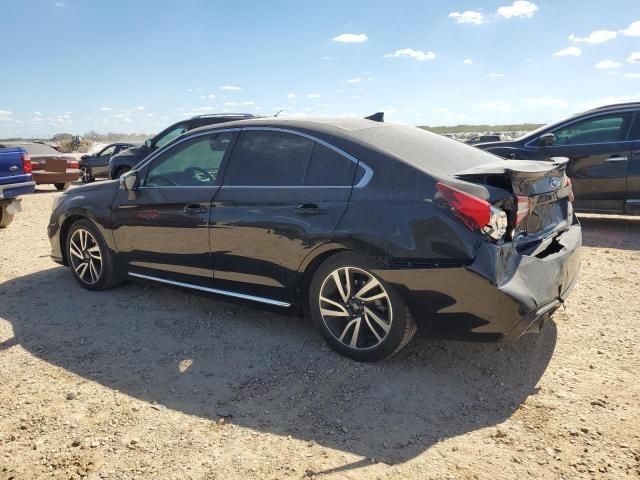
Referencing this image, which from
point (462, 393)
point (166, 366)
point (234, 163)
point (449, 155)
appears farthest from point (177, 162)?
point (462, 393)

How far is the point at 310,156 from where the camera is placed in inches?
149

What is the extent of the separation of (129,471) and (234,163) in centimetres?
232

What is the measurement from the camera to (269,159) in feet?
13.1

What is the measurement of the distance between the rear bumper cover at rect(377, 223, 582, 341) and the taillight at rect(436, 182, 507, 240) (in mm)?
102

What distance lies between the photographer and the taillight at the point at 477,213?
3084mm

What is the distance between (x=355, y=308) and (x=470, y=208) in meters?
0.98

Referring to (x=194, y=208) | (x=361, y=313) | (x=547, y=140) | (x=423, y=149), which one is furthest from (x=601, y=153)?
(x=194, y=208)

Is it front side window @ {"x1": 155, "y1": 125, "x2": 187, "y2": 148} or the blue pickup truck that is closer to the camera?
the blue pickup truck

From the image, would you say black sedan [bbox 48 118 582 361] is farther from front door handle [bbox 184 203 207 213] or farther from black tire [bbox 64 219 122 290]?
black tire [bbox 64 219 122 290]

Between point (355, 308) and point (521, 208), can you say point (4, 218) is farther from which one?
point (521, 208)

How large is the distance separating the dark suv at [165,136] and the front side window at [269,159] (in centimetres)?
644

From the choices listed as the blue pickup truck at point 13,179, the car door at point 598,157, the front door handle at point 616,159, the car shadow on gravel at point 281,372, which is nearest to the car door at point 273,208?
the car shadow on gravel at point 281,372

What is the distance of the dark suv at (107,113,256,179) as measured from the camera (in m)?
10.8

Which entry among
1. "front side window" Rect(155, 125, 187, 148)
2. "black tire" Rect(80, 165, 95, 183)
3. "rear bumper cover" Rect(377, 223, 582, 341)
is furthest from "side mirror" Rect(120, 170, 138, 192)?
"black tire" Rect(80, 165, 95, 183)
